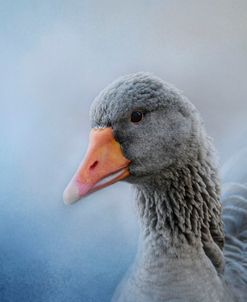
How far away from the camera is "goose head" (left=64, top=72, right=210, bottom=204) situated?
2.86 feet

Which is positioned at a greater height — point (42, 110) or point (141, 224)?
point (42, 110)

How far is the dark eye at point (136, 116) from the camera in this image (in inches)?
35.1

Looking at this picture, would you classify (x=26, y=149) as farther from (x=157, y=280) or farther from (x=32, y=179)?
(x=157, y=280)

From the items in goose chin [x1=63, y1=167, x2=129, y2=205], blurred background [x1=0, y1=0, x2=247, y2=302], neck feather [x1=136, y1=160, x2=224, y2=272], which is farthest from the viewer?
blurred background [x1=0, y1=0, x2=247, y2=302]

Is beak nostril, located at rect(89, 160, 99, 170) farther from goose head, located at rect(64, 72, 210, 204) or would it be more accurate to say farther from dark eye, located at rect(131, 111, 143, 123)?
dark eye, located at rect(131, 111, 143, 123)

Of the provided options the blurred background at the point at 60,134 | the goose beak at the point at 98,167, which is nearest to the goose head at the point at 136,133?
the goose beak at the point at 98,167

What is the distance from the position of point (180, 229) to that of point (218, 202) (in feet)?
0.36

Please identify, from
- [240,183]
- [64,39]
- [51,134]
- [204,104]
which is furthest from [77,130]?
[240,183]

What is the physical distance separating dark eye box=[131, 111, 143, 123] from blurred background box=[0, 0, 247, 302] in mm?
282

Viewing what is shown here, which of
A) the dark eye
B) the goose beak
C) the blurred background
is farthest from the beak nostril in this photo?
the blurred background

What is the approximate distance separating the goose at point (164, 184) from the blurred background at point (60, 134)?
148 millimetres

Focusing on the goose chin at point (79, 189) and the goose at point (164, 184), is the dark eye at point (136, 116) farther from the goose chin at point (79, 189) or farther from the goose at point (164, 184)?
the goose chin at point (79, 189)

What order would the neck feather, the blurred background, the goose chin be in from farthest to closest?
the blurred background < the neck feather < the goose chin

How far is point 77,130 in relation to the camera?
117cm
